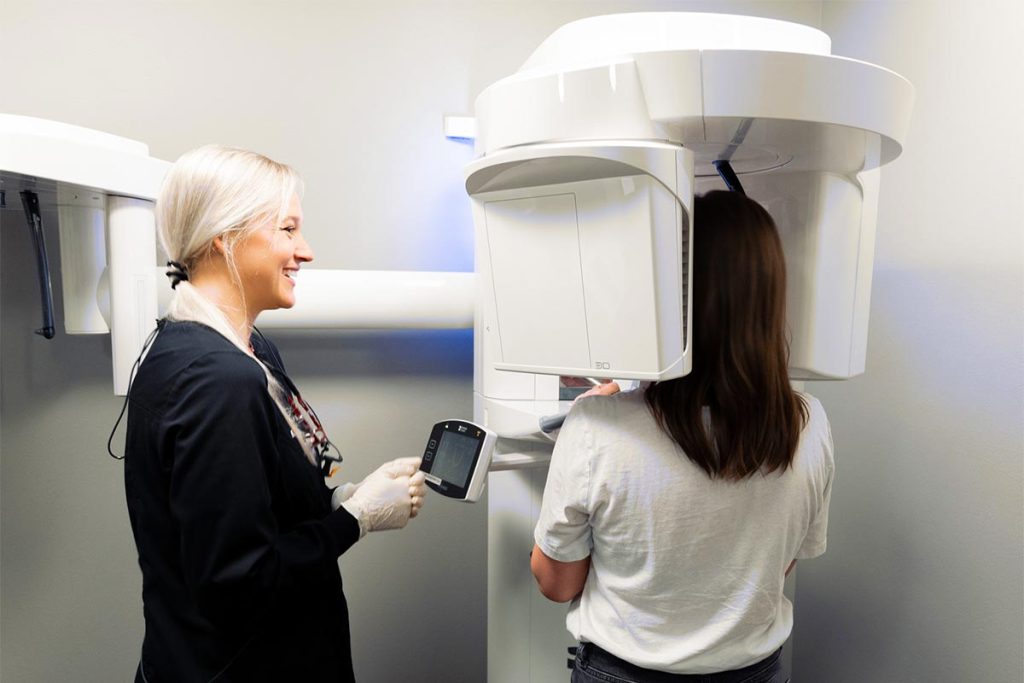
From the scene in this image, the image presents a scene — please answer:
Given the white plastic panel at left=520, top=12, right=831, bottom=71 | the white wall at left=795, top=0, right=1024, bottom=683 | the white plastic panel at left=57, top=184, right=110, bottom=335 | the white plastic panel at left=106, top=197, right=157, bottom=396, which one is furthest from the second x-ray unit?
the white plastic panel at left=57, top=184, right=110, bottom=335

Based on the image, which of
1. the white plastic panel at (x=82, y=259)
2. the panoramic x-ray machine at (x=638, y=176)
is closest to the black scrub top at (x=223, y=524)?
the panoramic x-ray machine at (x=638, y=176)

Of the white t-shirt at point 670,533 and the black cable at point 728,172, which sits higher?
the black cable at point 728,172

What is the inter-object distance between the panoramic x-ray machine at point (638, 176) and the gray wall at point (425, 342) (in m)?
0.39

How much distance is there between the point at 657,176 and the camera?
2.43 feet

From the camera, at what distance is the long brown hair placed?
0.81 m

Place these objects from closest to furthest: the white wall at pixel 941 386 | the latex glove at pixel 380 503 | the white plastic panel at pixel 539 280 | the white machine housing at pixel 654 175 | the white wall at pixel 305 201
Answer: the white machine housing at pixel 654 175 < the white plastic panel at pixel 539 280 < the latex glove at pixel 380 503 < the white wall at pixel 941 386 < the white wall at pixel 305 201

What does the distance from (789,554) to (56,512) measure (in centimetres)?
154

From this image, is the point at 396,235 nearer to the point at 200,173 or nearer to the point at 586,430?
the point at 200,173

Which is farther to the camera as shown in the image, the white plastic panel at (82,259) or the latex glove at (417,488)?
the white plastic panel at (82,259)

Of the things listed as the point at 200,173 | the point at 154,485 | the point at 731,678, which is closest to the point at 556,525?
the point at 731,678

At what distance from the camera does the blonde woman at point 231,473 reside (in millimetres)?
845

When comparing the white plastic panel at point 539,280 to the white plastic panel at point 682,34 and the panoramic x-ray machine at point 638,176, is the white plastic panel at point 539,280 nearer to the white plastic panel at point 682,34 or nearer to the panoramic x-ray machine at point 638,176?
the panoramic x-ray machine at point 638,176

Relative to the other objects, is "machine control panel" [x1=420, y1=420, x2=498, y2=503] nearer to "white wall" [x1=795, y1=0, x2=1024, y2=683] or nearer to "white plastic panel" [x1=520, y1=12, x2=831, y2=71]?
"white plastic panel" [x1=520, y1=12, x2=831, y2=71]

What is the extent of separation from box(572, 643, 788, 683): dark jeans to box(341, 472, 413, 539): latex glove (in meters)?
0.35
